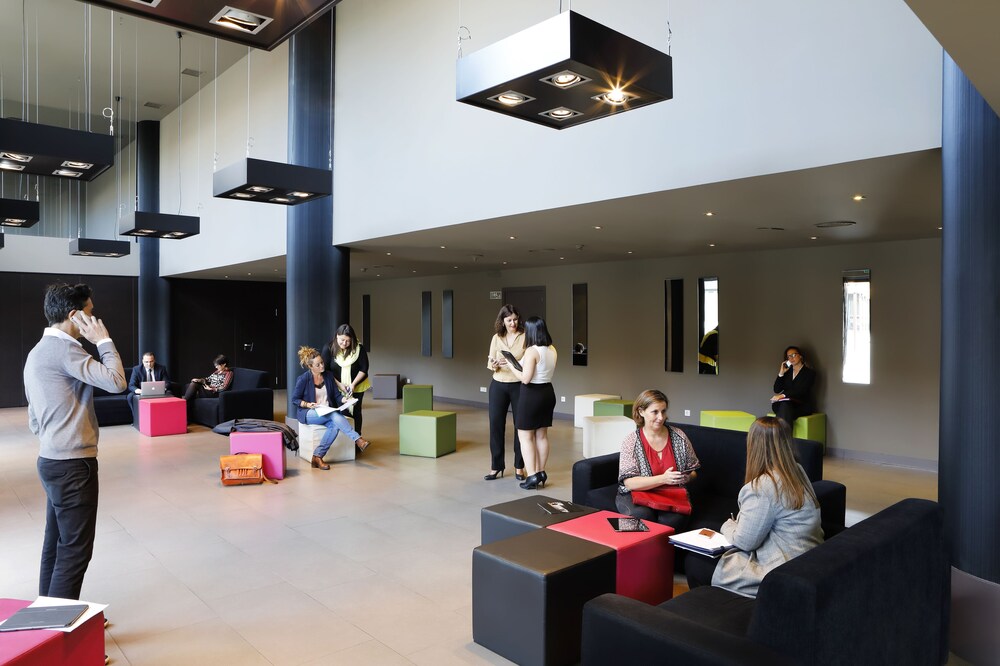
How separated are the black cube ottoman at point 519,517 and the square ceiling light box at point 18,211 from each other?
9.66 meters

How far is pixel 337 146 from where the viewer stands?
11.1 metres

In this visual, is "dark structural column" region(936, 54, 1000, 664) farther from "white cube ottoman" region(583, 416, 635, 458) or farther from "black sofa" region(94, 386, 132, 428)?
"black sofa" region(94, 386, 132, 428)

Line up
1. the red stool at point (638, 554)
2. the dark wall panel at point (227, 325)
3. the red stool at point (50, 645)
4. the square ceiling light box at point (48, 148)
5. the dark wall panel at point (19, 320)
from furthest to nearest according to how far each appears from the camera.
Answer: the dark wall panel at point (227, 325)
the dark wall panel at point (19, 320)
the square ceiling light box at point (48, 148)
the red stool at point (638, 554)
the red stool at point (50, 645)

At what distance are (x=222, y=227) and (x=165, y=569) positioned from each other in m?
10.9

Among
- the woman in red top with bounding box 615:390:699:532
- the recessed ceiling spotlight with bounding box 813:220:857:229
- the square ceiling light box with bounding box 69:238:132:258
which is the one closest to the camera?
the woman in red top with bounding box 615:390:699:532

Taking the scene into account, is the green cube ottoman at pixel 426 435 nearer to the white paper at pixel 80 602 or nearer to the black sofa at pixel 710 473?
the black sofa at pixel 710 473

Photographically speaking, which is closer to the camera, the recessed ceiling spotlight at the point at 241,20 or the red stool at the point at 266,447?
the recessed ceiling spotlight at the point at 241,20

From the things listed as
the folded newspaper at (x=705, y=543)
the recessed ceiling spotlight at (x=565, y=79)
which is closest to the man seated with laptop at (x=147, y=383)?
the recessed ceiling spotlight at (x=565, y=79)

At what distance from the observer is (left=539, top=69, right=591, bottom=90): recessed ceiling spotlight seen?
12.0ft

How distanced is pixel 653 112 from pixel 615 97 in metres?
2.52

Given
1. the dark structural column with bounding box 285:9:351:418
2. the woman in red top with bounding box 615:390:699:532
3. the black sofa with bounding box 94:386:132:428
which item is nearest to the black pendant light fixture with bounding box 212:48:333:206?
the dark structural column with bounding box 285:9:351:418

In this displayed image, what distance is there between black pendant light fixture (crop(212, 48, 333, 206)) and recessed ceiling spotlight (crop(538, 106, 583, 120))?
4.17 m

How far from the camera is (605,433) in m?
9.66

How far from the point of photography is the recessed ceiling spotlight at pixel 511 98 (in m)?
3.95
